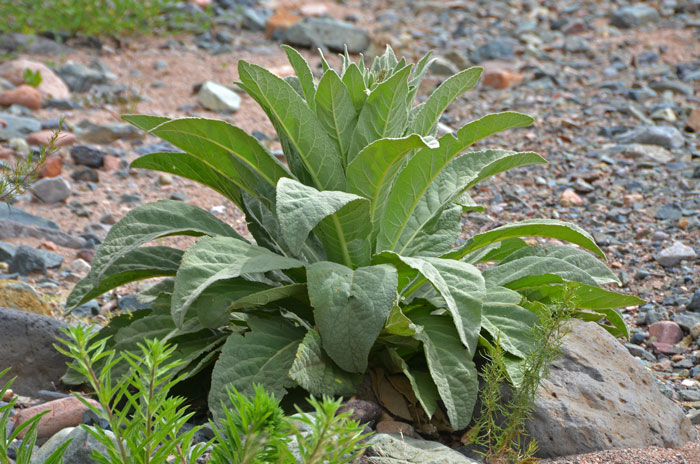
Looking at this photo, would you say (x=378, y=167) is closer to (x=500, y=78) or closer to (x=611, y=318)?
(x=611, y=318)

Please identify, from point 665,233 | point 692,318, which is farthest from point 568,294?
point 665,233

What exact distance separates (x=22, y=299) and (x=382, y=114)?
1925 mm

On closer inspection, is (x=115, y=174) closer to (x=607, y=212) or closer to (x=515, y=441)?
(x=607, y=212)

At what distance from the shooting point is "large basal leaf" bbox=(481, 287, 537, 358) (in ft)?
9.28

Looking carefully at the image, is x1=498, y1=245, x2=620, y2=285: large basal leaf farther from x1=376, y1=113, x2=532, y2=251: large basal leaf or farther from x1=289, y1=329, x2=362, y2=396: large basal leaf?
x1=289, y1=329, x2=362, y2=396: large basal leaf

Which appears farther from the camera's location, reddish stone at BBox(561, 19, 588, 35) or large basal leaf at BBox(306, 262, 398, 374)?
reddish stone at BBox(561, 19, 588, 35)

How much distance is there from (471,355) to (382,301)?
0.37 metres

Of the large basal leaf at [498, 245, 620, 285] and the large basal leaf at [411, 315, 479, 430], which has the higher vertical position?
the large basal leaf at [498, 245, 620, 285]

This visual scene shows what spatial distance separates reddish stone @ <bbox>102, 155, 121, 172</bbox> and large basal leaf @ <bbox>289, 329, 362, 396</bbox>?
3.46 meters

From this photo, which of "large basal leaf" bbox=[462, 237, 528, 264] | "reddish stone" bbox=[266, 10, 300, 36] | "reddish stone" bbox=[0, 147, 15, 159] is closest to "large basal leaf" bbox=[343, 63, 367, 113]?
Answer: "large basal leaf" bbox=[462, 237, 528, 264]

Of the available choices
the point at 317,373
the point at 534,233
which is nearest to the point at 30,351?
the point at 317,373

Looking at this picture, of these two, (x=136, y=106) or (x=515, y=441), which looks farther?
(x=136, y=106)

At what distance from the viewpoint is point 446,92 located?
304 centimetres

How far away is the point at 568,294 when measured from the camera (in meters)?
2.39
